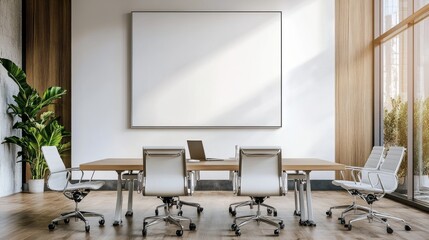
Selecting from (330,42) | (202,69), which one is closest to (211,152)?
(202,69)

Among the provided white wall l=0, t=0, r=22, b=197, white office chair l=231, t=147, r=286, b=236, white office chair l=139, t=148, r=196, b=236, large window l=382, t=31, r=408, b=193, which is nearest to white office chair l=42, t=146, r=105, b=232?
white office chair l=139, t=148, r=196, b=236

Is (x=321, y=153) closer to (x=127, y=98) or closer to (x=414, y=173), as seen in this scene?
(x=414, y=173)

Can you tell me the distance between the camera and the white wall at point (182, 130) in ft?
30.7

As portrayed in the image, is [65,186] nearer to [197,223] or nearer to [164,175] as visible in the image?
[164,175]

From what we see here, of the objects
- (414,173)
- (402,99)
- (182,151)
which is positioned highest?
(402,99)

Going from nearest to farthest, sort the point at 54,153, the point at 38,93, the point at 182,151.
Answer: the point at 182,151 → the point at 54,153 → the point at 38,93

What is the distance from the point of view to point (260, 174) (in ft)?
17.5

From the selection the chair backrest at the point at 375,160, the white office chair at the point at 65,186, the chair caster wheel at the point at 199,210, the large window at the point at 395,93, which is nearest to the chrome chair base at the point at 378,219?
the chair backrest at the point at 375,160

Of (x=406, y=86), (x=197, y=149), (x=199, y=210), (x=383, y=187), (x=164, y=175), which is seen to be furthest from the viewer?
(x=406, y=86)

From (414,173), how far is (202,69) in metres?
4.08

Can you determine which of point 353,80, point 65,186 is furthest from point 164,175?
point 353,80

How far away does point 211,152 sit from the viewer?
30.7 feet

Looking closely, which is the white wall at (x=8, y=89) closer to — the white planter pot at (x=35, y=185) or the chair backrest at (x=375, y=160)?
the white planter pot at (x=35, y=185)

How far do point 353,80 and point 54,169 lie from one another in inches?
230
